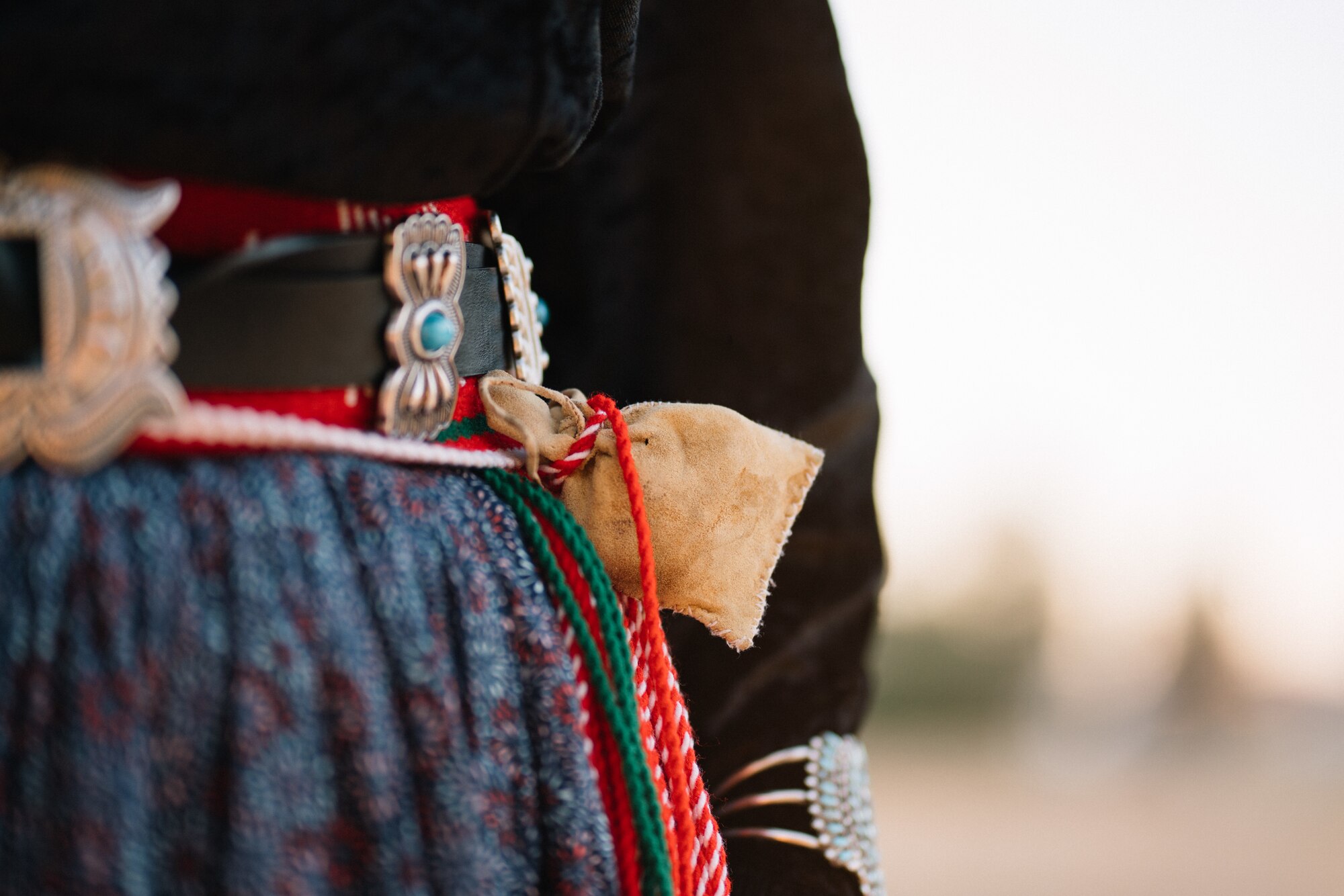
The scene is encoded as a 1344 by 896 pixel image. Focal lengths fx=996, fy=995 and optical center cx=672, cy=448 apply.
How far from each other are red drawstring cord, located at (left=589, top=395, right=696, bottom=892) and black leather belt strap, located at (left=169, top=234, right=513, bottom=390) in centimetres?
12

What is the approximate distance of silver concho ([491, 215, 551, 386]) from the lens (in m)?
0.48

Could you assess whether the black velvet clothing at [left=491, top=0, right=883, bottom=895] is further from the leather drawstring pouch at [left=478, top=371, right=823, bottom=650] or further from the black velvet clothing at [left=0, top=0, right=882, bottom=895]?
the leather drawstring pouch at [left=478, top=371, right=823, bottom=650]

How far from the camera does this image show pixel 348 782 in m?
0.35

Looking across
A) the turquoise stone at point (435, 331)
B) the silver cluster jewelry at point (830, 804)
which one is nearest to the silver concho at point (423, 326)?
the turquoise stone at point (435, 331)

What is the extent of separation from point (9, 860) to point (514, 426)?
244 mm

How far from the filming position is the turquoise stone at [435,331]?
403 mm

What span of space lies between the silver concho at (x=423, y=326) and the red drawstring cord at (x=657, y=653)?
3.3 inches

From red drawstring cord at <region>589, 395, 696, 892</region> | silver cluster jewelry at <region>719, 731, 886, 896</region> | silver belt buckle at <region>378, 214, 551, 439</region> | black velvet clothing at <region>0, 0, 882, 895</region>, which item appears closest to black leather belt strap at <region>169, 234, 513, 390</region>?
silver belt buckle at <region>378, 214, 551, 439</region>

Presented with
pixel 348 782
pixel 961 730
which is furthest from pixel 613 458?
pixel 961 730

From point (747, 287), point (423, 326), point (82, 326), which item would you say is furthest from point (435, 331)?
point (747, 287)

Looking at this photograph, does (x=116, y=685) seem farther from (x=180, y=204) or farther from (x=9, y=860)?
(x=180, y=204)

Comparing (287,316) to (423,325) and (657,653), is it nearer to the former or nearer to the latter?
(423,325)

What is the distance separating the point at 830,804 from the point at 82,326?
1.75 feet

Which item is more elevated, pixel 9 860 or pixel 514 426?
pixel 514 426
